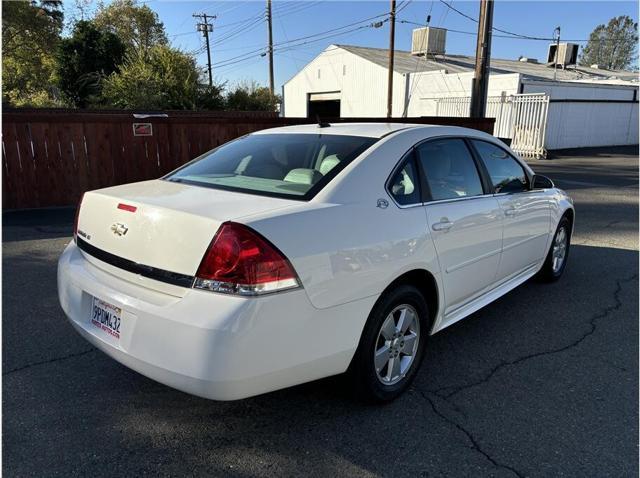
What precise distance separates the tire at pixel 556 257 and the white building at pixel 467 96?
53.5 feet

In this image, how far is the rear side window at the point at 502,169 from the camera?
386 cm

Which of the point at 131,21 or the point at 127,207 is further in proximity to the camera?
the point at 131,21

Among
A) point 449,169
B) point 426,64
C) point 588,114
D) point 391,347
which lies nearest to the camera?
point 391,347

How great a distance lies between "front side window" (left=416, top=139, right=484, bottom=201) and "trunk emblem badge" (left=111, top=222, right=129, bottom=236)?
183cm

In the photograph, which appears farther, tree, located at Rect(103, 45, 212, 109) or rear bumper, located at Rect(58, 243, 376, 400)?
tree, located at Rect(103, 45, 212, 109)

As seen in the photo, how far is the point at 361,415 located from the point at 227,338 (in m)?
1.10

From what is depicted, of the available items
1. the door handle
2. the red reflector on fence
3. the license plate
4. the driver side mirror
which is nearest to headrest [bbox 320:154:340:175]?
the door handle

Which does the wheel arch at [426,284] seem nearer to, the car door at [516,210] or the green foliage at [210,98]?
the car door at [516,210]

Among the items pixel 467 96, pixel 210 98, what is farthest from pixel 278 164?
pixel 467 96

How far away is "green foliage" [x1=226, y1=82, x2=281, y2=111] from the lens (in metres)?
20.9

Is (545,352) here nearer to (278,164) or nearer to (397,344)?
(397,344)

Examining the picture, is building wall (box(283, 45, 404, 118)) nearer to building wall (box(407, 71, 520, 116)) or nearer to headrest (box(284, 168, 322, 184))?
building wall (box(407, 71, 520, 116))

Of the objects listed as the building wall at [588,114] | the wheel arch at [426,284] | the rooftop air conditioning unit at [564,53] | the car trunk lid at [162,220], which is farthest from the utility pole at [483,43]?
the rooftop air conditioning unit at [564,53]

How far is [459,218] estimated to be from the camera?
3230 millimetres
